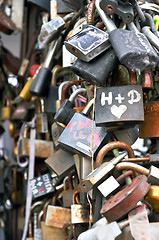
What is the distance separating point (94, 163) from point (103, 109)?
166 millimetres

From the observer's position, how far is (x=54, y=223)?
1480 mm

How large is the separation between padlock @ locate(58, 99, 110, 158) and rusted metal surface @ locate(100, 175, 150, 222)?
0.65 feet

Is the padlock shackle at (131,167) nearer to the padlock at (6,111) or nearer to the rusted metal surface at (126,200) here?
the rusted metal surface at (126,200)

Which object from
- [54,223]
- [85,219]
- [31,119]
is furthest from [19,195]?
[85,219]

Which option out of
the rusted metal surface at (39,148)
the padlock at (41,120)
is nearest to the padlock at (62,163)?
the padlock at (41,120)

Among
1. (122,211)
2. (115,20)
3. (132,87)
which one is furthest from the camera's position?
(115,20)

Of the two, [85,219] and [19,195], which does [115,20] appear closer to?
[85,219]

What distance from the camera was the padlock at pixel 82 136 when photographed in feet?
3.65

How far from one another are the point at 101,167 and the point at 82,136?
137 millimetres

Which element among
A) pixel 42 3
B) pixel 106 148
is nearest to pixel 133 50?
pixel 106 148

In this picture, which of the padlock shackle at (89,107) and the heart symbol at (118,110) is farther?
the padlock shackle at (89,107)

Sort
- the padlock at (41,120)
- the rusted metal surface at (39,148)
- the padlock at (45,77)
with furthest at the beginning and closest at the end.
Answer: the rusted metal surface at (39,148) → the padlock at (41,120) → the padlock at (45,77)

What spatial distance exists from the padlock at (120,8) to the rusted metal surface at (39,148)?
95 cm

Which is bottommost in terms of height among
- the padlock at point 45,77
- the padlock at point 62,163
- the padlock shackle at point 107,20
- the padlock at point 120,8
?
the padlock at point 62,163
